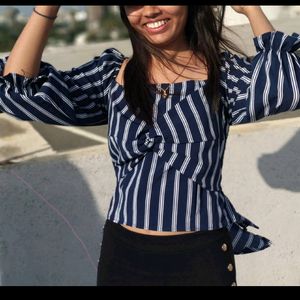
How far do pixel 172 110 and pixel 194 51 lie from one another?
18cm

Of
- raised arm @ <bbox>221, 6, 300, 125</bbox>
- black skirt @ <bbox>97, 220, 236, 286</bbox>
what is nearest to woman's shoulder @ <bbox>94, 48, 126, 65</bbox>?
raised arm @ <bbox>221, 6, 300, 125</bbox>

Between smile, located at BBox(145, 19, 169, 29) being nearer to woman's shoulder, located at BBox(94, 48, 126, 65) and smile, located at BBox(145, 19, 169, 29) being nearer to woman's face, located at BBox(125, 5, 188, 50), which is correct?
woman's face, located at BBox(125, 5, 188, 50)

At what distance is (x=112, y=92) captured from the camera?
1.55 meters

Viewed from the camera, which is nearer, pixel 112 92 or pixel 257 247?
pixel 112 92

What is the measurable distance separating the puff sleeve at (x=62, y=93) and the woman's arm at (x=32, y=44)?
0.02 m

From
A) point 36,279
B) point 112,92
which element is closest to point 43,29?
point 112,92

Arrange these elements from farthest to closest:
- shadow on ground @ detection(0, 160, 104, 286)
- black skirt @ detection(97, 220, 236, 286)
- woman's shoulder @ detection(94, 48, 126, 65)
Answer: shadow on ground @ detection(0, 160, 104, 286) → woman's shoulder @ detection(94, 48, 126, 65) → black skirt @ detection(97, 220, 236, 286)

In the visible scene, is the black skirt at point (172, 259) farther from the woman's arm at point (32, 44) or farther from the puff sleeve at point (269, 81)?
the woman's arm at point (32, 44)

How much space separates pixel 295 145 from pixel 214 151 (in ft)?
3.85

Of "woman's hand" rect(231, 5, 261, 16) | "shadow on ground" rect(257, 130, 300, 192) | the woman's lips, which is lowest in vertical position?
"shadow on ground" rect(257, 130, 300, 192)

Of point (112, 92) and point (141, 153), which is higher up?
point (112, 92)

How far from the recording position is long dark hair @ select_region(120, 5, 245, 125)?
1.48 meters
